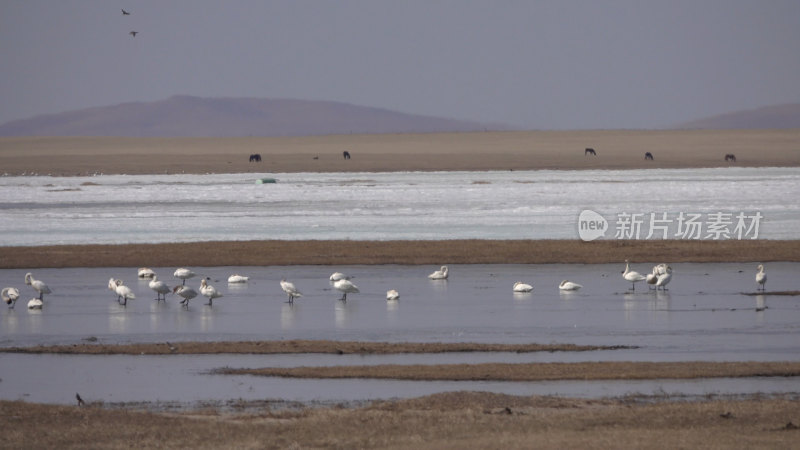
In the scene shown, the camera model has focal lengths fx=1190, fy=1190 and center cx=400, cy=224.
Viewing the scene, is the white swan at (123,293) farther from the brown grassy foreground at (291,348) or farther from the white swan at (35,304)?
the brown grassy foreground at (291,348)

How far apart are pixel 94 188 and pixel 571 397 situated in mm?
49442

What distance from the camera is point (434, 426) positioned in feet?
32.7

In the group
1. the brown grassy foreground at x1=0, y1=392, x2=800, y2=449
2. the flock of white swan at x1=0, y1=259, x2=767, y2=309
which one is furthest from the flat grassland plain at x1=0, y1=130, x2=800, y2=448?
the flock of white swan at x1=0, y1=259, x2=767, y2=309

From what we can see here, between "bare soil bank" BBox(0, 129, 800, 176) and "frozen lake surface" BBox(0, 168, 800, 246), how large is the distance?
13.3 metres

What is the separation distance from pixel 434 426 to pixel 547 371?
11.8 feet

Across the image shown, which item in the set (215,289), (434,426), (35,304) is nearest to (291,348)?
(434,426)

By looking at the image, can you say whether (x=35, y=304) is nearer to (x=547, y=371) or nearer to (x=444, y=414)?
(x=547, y=371)

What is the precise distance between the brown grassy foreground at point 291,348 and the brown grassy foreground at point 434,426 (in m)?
3.80

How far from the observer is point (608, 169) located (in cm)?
7769

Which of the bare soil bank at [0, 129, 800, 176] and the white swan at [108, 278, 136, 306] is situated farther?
the bare soil bank at [0, 129, 800, 176]

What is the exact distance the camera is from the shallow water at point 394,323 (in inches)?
503

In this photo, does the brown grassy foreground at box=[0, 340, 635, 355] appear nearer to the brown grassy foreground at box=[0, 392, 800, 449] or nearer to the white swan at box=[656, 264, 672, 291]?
the brown grassy foreground at box=[0, 392, 800, 449]

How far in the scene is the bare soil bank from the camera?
8256cm

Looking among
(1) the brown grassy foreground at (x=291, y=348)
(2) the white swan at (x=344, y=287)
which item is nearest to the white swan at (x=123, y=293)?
(2) the white swan at (x=344, y=287)
